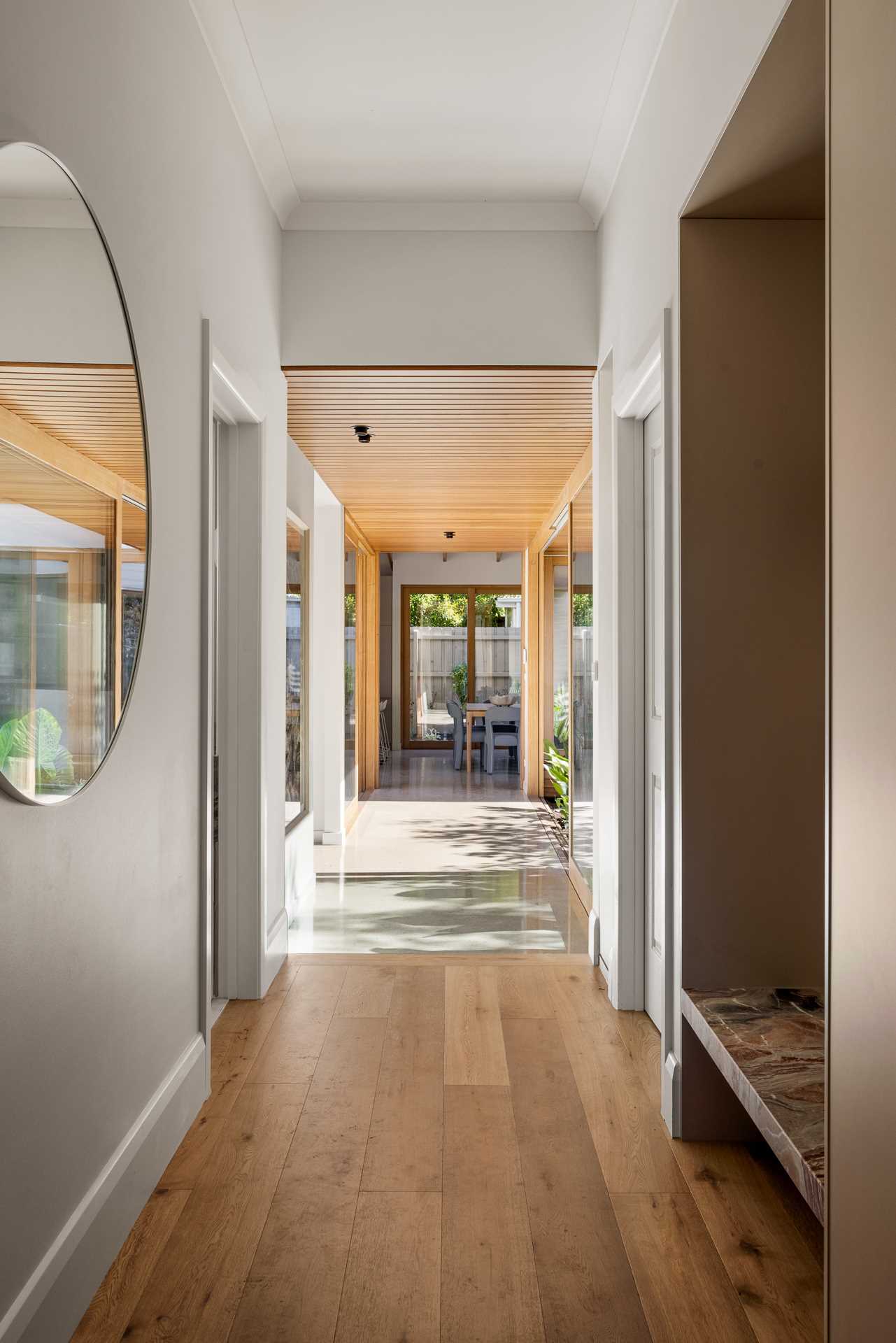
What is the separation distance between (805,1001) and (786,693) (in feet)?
2.39

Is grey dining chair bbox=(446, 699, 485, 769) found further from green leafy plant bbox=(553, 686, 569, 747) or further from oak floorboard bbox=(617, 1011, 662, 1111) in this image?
oak floorboard bbox=(617, 1011, 662, 1111)

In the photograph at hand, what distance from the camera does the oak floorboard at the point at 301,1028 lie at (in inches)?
109

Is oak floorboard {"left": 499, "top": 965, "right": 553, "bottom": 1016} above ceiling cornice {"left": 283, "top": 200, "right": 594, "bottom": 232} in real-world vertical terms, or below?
below

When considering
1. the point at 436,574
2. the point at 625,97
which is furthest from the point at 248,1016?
the point at 436,574

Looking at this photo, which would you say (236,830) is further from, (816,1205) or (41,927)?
(816,1205)

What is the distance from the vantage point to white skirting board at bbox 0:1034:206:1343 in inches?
60.6

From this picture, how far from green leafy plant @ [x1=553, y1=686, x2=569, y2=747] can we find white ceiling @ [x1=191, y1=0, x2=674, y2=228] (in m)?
4.71

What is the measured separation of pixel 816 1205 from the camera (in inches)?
55.7

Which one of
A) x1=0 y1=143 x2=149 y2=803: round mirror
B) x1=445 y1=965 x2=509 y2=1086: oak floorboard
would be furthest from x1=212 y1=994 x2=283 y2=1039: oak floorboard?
x1=0 y1=143 x2=149 y2=803: round mirror

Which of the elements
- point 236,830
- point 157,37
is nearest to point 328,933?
point 236,830

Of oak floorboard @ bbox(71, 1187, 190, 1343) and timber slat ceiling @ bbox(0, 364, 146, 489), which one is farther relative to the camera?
oak floorboard @ bbox(71, 1187, 190, 1343)

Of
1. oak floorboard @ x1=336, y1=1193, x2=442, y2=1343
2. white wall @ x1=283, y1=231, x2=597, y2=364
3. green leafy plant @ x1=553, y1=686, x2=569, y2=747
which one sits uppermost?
white wall @ x1=283, y1=231, x2=597, y2=364

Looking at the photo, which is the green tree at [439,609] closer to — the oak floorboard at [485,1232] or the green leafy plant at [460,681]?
the green leafy plant at [460,681]

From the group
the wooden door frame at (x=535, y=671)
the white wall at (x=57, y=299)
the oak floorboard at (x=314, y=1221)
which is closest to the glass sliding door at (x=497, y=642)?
the wooden door frame at (x=535, y=671)
